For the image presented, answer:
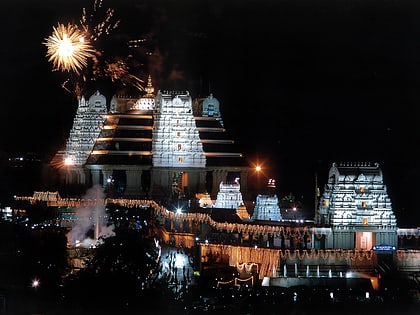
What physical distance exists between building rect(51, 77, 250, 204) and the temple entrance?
608 inches

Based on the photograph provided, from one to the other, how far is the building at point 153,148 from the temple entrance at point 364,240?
50.6ft

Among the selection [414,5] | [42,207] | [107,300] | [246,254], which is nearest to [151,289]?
[107,300]

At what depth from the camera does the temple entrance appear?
38.2m

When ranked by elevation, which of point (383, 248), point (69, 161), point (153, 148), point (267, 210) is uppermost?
point (153, 148)

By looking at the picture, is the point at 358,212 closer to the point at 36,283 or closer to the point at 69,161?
the point at 36,283

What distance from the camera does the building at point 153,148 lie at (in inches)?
2143

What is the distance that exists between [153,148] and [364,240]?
18.5 m

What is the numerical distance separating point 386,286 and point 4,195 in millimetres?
31529

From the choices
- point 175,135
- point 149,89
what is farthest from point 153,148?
point 149,89

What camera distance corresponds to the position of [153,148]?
54906 mm

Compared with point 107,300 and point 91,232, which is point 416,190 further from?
point 107,300

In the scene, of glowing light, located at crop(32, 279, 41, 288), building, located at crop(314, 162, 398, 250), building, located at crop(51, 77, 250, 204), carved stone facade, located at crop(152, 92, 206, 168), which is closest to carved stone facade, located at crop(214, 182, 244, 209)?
building, located at crop(51, 77, 250, 204)

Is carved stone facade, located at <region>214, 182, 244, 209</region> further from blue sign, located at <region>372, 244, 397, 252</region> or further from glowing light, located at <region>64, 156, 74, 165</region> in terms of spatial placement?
glowing light, located at <region>64, 156, 74, 165</region>

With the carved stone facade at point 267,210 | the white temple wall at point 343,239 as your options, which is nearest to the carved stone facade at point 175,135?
the carved stone facade at point 267,210
